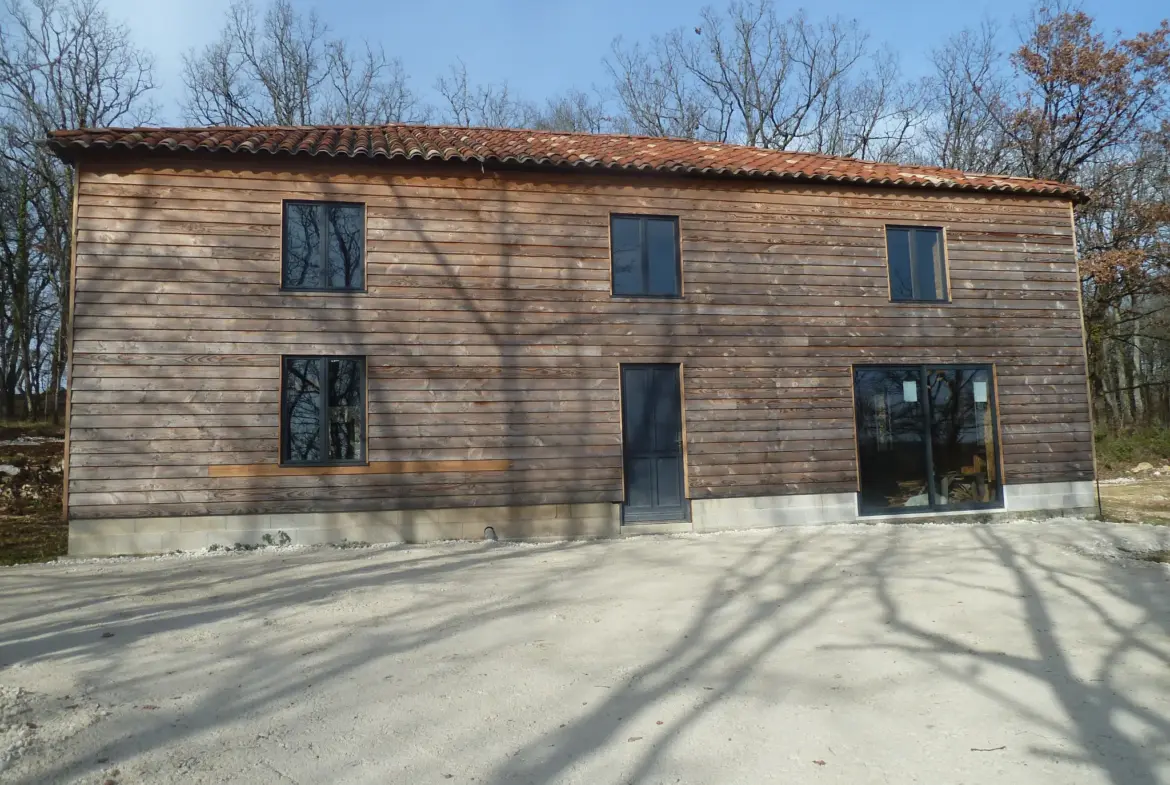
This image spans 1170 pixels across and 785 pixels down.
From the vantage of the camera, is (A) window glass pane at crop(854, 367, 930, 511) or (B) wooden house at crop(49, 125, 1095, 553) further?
(A) window glass pane at crop(854, 367, 930, 511)

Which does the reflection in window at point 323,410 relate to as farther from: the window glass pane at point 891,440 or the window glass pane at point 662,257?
the window glass pane at point 891,440

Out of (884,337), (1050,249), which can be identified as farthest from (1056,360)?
(884,337)

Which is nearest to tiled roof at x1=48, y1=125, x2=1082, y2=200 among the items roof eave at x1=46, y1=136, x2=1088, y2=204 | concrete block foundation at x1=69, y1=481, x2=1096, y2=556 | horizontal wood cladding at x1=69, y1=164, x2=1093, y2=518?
roof eave at x1=46, y1=136, x2=1088, y2=204

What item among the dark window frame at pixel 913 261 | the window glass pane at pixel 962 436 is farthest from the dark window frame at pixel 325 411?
the window glass pane at pixel 962 436

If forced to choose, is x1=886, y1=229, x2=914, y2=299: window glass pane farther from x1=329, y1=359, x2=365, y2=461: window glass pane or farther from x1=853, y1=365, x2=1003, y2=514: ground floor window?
x1=329, y1=359, x2=365, y2=461: window glass pane

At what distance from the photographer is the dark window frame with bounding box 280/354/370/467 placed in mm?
9664

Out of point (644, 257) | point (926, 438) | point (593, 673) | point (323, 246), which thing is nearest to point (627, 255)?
point (644, 257)

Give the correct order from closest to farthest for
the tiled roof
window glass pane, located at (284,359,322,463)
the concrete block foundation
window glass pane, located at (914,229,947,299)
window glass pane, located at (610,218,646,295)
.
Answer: the concrete block foundation → the tiled roof → window glass pane, located at (284,359,322,463) → window glass pane, located at (610,218,646,295) → window glass pane, located at (914,229,947,299)

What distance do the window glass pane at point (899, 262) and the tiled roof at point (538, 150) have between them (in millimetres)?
774

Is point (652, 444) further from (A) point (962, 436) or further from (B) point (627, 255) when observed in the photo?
(A) point (962, 436)

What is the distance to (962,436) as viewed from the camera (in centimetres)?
1145

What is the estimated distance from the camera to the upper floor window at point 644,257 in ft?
35.3

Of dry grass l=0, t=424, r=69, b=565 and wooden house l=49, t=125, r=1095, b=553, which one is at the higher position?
wooden house l=49, t=125, r=1095, b=553

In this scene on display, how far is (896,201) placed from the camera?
11.7m
